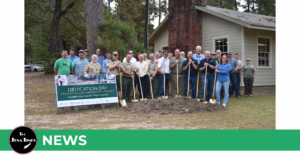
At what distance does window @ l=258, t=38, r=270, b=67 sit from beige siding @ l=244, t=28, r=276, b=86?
0.76ft

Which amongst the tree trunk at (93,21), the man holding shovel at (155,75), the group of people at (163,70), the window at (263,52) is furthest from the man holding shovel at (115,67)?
the window at (263,52)

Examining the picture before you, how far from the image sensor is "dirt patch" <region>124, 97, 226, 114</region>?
7.04 metres

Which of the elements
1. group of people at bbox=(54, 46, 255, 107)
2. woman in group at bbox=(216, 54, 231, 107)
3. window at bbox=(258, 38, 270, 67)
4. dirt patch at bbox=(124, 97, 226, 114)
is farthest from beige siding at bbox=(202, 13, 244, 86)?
dirt patch at bbox=(124, 97, 226, 114)

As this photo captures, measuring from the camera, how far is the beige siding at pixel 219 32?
42.1ft

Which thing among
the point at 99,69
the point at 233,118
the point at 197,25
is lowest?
the point at 233,118

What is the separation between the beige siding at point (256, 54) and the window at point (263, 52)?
0.76ft

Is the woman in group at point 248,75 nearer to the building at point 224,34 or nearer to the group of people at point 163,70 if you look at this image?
the group of people at point 163,70

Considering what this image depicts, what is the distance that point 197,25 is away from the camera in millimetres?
14453

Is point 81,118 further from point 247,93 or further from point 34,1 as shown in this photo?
point 34,1

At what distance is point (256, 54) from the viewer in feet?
43.2

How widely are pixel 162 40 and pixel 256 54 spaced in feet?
21.8

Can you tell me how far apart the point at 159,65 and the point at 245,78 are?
13.8 ft

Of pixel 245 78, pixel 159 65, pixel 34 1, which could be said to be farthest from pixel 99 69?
pixel 34 1

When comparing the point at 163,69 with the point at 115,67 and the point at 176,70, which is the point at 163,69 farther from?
the point at 115,67
